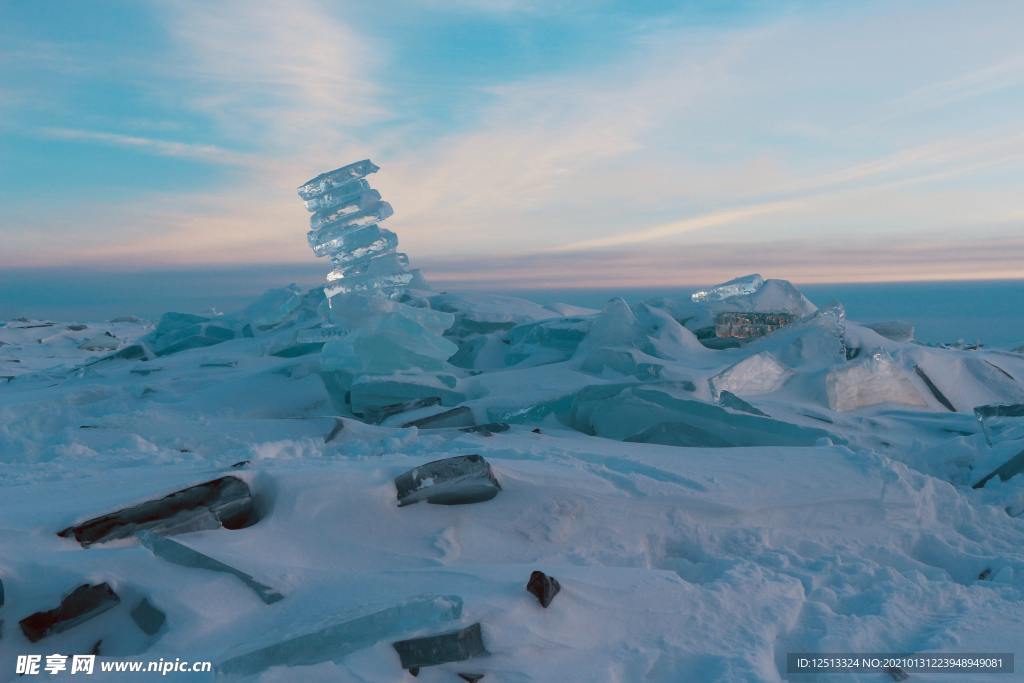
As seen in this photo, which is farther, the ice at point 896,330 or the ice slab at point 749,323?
the ice at point 896,330

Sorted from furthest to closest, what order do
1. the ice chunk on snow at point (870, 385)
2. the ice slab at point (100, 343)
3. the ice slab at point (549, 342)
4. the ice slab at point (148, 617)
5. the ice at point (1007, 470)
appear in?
the ice slab at point (100, 343) → the ice slab at point (549, 342) → the ice chunk on snow at point (870, 385) → the ice at point (1007, 470) → the ice slab at point (148, 617)

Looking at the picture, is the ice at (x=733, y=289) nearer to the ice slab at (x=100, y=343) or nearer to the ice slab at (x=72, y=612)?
the ice slab at (x=72, y=612)

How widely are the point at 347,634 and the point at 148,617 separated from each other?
587mm

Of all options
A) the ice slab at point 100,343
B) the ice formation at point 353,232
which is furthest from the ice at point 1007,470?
the ice slab at point 100,343

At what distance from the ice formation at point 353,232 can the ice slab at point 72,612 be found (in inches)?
249

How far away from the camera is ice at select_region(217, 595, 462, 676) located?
208 centimetres

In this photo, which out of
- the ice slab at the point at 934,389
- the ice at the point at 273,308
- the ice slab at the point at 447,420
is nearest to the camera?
the ice slab at the point at 447,420

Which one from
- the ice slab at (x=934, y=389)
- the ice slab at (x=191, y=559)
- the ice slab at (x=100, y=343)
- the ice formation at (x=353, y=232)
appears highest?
the ice formation at (x=353, y=232)

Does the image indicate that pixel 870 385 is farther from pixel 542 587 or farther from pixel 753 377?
pixel 542 587

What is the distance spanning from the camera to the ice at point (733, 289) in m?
9.38

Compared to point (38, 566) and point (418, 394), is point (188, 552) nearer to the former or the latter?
point (38, 566)

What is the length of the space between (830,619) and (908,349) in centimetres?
573

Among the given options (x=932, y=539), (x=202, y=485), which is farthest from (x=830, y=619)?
(x=202, y=485)

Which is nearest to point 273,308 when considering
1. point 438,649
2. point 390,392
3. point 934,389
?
point 390,392
